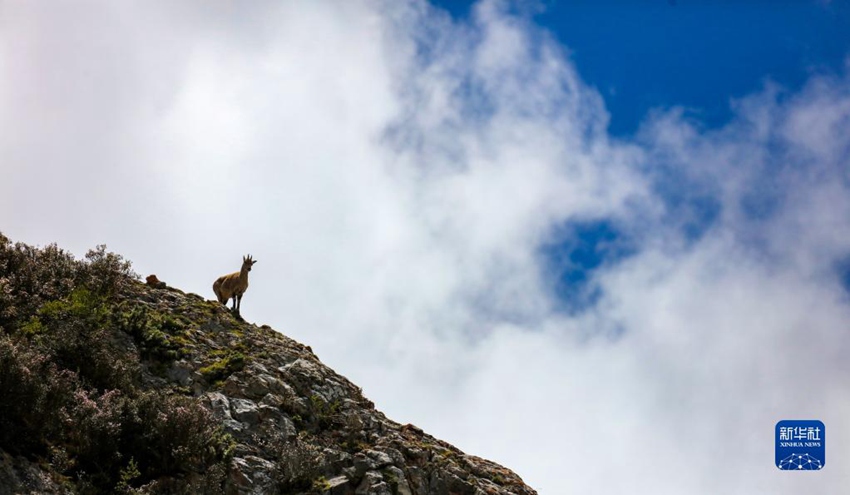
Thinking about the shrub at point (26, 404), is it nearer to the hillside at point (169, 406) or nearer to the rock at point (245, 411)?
the hillside at point (169, 406)

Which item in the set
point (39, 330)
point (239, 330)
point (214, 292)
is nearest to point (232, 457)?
point (39, 330)

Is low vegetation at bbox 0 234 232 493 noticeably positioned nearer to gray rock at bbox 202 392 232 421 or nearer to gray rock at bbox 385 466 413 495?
gray rock at bbox 202 392 232 421

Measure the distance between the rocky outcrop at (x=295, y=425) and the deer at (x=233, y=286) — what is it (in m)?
3.00

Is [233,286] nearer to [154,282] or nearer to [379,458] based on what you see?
[154,282]

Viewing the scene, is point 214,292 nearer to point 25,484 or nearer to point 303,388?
point 303,388

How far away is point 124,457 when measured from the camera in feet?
59.5

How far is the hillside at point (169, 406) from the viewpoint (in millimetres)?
17375

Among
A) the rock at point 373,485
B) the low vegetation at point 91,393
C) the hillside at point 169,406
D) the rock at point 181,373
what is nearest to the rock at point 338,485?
the hillside at point 169,406

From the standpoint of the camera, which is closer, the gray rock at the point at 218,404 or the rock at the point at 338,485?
the rock at the point at 338,485

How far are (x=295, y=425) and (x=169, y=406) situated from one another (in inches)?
170

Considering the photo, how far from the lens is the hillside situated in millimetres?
17375

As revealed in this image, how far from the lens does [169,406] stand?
63.5ft

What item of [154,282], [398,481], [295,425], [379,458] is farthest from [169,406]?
[154,282]

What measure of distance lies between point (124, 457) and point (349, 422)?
7.27 m
